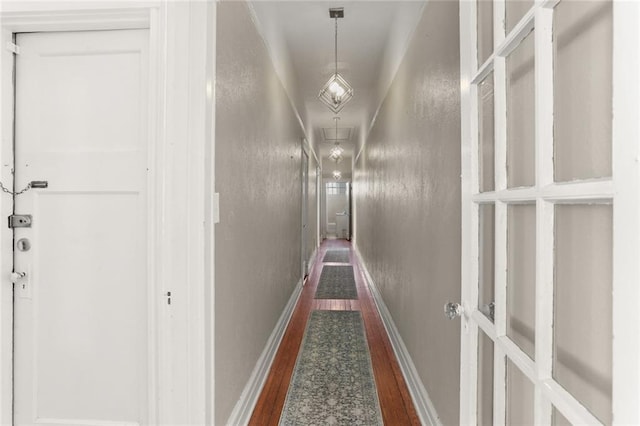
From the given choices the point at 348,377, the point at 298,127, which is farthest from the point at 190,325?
the point at 298,127

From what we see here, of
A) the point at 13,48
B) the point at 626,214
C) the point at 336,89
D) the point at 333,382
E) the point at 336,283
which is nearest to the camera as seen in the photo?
the point at 626,214

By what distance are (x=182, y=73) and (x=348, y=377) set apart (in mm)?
2052

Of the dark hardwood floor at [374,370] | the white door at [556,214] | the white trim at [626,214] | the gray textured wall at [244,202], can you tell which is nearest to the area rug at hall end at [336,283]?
the dark hardwood floor at [374,370]

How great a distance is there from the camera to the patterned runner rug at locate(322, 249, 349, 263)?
736cm

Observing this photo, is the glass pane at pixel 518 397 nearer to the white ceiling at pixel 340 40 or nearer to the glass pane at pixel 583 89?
the glass pane at pixel 583 89

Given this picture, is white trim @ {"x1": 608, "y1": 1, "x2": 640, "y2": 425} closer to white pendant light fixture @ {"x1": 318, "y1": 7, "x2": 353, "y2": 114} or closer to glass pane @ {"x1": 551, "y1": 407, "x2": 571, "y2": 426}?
glass pane @ {"x1": 551, "y1": 407, "x2": 571, "y2": 426}

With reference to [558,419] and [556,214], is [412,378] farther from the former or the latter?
[556,214]

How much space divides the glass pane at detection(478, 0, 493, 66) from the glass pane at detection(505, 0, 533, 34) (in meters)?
0.13

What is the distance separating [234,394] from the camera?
176cm

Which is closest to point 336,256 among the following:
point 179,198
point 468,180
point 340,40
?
point 340,40

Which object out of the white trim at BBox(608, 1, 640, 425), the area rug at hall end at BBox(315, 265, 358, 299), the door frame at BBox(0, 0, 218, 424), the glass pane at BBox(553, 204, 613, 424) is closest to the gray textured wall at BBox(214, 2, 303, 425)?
the door frame at BBox(0, 0, 218, 424)

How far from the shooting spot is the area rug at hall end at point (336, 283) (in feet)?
14.9

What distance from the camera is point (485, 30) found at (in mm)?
1017

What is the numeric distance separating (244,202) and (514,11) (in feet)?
4.89
